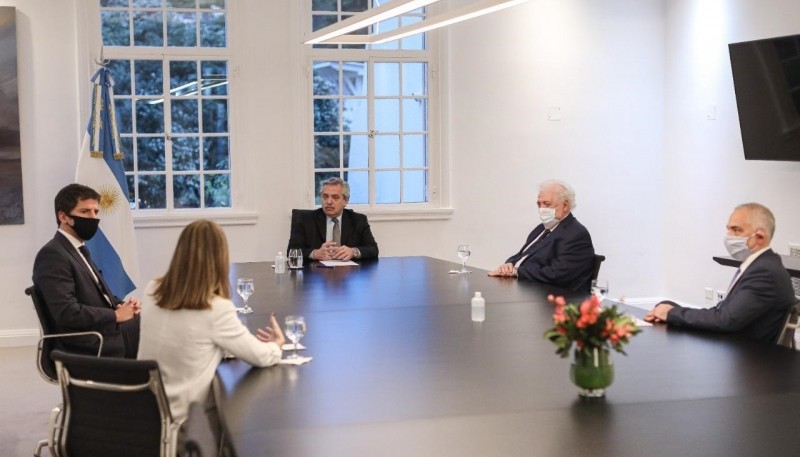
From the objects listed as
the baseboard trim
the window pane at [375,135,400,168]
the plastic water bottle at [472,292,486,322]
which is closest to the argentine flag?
the baseboard trim

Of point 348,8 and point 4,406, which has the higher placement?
point 348,8

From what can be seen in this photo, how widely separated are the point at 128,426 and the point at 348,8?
5.80m

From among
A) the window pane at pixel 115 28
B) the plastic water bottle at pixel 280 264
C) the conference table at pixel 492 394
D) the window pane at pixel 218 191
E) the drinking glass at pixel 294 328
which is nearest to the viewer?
the conference table at pixel 492 394

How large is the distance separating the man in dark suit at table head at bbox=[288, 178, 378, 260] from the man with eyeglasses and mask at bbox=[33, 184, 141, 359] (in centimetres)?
223

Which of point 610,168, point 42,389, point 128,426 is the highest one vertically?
point 610,168

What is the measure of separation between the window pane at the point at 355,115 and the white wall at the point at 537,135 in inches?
17.6

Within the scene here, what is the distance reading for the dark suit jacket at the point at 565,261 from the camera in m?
5.92

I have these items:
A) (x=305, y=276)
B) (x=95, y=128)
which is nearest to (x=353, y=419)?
(x=305, y=276)

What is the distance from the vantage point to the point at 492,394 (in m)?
3.16

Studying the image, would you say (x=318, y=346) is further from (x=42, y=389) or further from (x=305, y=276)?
(x=42, y=389)

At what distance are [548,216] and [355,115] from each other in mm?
2758

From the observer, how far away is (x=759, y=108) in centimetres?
731

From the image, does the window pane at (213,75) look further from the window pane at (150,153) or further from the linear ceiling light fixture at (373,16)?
the linear ceiling light fixture at (373,16)

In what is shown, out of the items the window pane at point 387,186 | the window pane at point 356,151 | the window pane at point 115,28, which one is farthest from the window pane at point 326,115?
the window pane at point 115,28
